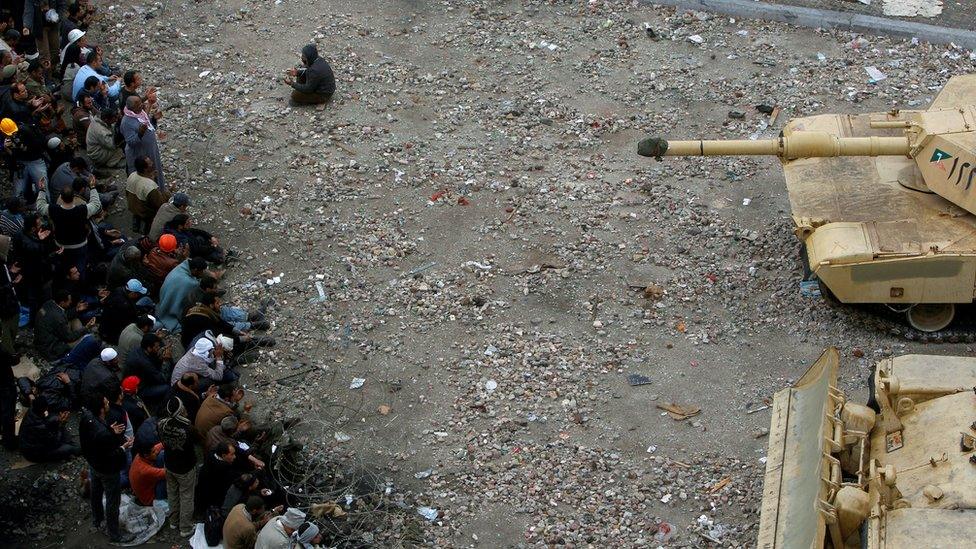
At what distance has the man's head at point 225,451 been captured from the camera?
9.52m

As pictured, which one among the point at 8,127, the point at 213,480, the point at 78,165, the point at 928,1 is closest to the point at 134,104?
the point at 78,165

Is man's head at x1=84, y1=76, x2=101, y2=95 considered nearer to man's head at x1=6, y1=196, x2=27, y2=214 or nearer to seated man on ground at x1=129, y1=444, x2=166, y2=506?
man's head at x1=6, y1=196, x2=27, y2=214

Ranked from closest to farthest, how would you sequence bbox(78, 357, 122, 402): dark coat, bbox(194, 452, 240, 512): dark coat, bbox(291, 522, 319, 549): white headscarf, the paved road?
bbox(291, 522, 319, 549): white headscarf, bbox(194, 452, 240, 512): dark coat, bbox(78, 357, 122, 402): dark coat, the paved road

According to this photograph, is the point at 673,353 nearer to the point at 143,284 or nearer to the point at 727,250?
the point at 727,250

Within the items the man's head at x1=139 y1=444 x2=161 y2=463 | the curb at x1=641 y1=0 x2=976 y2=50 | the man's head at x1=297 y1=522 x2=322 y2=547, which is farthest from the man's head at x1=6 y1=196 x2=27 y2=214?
the curb at x1=641 y1=0 x2=976 y2=50

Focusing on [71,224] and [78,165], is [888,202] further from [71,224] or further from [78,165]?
[78,165]

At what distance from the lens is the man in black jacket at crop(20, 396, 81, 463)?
35.1ft

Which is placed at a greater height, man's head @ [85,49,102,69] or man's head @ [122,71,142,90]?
man's head @ [122,71,142,90]

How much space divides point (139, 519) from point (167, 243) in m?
3.05

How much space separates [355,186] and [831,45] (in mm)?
7091

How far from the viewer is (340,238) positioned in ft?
45.1

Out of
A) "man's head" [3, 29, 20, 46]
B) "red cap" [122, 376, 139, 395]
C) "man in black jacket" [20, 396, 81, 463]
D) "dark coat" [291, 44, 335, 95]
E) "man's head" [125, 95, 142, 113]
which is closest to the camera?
"red cap" [122, 376, 139, 395]

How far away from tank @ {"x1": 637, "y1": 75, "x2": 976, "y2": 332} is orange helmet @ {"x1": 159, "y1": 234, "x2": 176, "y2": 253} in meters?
4.82

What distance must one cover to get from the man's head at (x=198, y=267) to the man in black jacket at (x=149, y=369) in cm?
101
